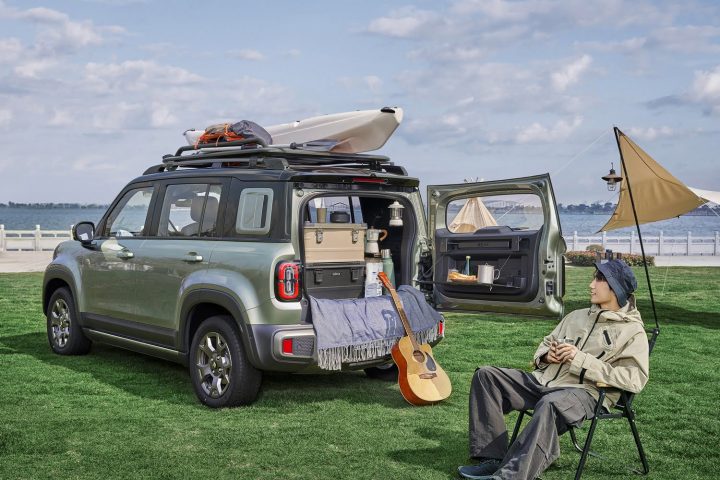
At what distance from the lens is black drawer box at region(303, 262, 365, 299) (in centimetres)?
667

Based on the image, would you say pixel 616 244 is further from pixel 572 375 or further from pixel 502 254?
pixel 572 375

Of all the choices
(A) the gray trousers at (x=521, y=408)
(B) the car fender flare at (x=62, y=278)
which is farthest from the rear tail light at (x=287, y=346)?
(B) the car fender flare at (x=62, y=278)

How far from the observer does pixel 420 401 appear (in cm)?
668

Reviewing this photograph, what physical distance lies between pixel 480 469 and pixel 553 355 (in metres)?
0.77

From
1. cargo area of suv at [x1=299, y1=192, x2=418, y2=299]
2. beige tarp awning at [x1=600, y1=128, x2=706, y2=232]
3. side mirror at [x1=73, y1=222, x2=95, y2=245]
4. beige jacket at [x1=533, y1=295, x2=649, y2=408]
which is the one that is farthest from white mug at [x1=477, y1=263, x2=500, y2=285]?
beige tarp awning at [x1=600, y1=128, x2=706, y2=232]

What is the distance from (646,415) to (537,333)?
15.2ft

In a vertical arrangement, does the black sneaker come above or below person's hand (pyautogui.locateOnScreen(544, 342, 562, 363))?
below

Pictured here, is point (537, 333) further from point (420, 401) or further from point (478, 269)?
point (420, 401)

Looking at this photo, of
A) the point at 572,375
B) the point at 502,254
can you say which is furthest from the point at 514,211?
the point at 572,375

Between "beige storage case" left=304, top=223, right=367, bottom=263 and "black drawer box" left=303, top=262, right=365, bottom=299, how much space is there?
50 mm

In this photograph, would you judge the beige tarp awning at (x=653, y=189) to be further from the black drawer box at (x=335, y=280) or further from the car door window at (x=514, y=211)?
the black drawer box at (x=335, y=280)

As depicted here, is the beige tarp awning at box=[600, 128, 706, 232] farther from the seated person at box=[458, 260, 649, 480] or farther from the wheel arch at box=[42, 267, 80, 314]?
the seated person at box=[458, 260, 649, 480]

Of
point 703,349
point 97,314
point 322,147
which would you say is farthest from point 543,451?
point 703,349

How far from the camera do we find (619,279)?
4.86 metres
